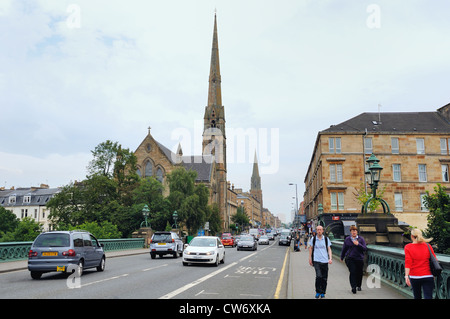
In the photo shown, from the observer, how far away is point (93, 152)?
2245 inches

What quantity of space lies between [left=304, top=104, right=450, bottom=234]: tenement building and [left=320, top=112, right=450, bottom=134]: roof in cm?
14

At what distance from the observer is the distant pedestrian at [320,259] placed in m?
8.79

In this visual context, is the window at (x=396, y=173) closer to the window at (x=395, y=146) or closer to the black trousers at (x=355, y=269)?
the window at (x=395, y=146)

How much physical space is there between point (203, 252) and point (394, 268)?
1008 centimetres

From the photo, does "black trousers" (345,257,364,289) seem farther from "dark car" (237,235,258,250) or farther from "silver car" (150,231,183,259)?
"dark car" (237,235,258,250)

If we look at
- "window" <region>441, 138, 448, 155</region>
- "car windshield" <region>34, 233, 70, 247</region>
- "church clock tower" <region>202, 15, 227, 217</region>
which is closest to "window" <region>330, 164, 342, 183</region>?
"window" <region>441, 138, 448, 155</region>

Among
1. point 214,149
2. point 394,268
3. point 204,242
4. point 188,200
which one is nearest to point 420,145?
point 188,200

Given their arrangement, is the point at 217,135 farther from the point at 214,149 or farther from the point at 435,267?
the point at 435,267

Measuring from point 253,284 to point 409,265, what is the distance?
22.2ft

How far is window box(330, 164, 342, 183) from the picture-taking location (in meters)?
51.3

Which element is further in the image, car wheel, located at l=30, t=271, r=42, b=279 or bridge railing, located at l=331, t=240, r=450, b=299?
car wheel, located at l=30, t=271, r=42, b=279

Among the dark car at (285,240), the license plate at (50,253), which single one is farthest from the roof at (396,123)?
the license plate at (50,253)

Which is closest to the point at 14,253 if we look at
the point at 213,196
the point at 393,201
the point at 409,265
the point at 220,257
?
the point at 220,257
